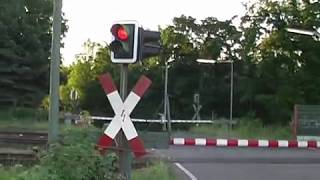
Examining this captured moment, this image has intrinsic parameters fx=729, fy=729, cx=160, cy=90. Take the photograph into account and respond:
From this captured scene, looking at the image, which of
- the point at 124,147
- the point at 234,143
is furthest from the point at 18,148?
the point at 124,147

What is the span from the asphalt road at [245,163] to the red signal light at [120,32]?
23.1 feet

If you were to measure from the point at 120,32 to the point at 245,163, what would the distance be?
1253 centimetres

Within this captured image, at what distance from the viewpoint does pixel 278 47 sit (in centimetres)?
5625

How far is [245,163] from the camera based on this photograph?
22453mm

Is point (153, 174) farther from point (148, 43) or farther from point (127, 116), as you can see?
point (148, 43)

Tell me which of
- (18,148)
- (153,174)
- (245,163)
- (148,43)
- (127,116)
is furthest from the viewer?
(18,148)

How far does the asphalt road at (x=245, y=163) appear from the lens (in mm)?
18359

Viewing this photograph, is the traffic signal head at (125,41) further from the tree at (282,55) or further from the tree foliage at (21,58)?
the tree foliage at (21,58)

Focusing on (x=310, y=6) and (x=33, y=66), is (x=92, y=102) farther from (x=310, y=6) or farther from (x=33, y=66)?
(x=310, y=6)

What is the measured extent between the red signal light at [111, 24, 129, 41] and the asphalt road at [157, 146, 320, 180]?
7.05 m

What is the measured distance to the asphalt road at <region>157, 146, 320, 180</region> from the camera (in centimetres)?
1836

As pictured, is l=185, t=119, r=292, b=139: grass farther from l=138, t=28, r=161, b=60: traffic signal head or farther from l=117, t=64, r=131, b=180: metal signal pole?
l=117, t=64, r=131, b=180: metal signal pole

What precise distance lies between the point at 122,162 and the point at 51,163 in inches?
43.8

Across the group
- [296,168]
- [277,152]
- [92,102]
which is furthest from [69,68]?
[296,168]
